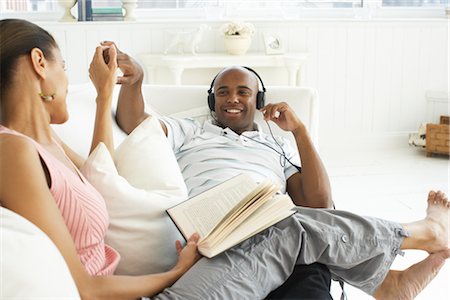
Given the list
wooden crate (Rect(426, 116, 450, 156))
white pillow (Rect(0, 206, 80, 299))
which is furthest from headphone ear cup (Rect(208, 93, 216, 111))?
wooden crate (Rect(426, 116, 450, 156))

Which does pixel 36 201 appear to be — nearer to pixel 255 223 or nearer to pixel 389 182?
pixel 255 223

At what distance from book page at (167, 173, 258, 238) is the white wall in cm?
253

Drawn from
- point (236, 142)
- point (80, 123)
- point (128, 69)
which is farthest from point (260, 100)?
point (80, 123)

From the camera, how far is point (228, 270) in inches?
61.0

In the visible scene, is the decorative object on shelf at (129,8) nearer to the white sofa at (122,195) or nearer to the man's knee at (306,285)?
the white sofa at (122,195)

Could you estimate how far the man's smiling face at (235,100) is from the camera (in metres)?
→ 2.41

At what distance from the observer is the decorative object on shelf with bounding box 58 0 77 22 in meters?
4.00

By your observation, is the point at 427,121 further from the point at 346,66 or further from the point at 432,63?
the point at 346,66

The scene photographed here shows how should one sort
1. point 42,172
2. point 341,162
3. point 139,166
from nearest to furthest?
1. point 42,172
2. point 139,166
3. point 341,162

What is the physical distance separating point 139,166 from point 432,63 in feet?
10.8

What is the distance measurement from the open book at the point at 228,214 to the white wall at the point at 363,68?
8.43 ft

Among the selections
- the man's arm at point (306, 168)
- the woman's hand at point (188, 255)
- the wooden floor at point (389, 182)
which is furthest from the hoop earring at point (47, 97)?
the wooden floor at point (389, 182)

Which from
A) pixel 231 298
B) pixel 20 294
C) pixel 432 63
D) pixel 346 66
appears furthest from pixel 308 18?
pixel 20 294

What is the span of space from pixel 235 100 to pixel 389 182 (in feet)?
5.82
